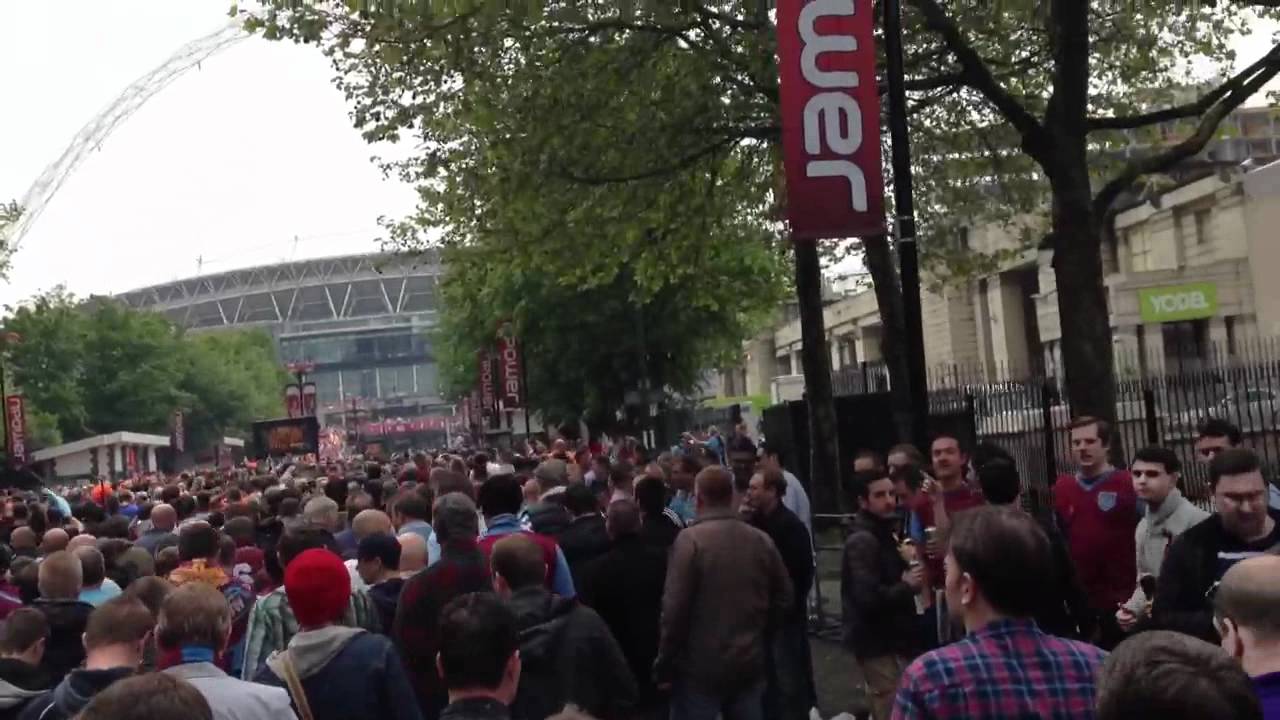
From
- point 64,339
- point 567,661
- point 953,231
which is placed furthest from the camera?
point 64,339

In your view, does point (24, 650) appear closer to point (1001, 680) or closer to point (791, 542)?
point (1001, 680)

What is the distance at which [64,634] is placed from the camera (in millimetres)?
7203

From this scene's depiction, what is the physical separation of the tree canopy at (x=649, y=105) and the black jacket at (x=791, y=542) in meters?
5.95

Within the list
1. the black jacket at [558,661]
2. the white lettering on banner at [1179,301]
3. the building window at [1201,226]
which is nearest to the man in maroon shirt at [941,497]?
the black jacket at [558,661]

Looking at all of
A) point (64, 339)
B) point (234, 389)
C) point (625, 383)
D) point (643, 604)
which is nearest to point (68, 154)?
point (234, 389)

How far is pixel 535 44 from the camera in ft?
57.3

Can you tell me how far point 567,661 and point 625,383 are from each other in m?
32.9

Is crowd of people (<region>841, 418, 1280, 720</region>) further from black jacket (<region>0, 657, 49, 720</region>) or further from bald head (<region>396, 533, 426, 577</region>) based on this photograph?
black jacket (<region>0, 657, 49, 720</region>)

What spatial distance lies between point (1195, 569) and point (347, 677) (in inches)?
121

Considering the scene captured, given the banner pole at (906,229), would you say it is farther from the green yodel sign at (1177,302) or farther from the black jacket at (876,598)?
the green yodel sign at (1177,302)

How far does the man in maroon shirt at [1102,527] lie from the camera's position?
784 cm

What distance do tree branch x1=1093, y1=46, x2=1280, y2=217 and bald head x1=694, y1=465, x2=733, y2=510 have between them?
327 inches

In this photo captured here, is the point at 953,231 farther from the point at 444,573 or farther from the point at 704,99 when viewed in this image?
the point at 444,573

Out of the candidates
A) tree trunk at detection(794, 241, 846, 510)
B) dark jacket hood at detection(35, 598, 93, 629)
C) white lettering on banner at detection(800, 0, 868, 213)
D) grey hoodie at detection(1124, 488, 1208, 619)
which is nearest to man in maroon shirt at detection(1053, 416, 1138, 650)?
grey hoodie at detection(1124, 488, 1208, 619)
